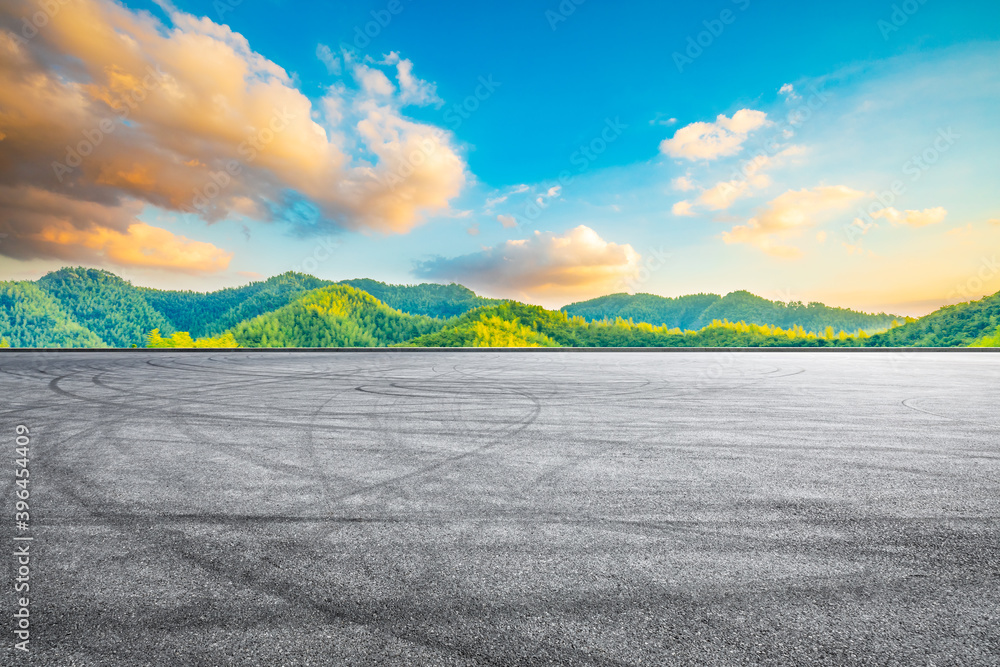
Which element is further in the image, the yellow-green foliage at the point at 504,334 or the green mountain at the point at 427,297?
the green mountain at the point at 427,297

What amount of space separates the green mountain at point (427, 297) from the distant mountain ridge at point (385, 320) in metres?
1.40

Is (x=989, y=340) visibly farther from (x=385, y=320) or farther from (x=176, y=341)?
(x=176, y=341)

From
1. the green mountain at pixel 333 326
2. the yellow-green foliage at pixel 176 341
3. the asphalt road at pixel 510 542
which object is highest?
the green mountain at pixel 333 326

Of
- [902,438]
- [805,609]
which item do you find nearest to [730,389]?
[902,438]

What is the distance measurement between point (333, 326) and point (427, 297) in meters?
52.7

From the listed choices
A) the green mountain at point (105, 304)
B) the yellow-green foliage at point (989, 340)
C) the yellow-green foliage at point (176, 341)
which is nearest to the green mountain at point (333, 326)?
the yellow-green foliage at point (176, 341)

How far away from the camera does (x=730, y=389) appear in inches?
439

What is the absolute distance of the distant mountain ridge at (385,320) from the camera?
73.5m

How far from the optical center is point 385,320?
390ft

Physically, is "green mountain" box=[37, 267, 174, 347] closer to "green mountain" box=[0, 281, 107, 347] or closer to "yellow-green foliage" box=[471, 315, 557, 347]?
"green mountain" box=[0, 281, 107, 347]

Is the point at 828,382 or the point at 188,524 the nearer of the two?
the point at 188,524

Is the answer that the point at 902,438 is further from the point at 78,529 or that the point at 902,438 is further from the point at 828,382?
the point at 78,529

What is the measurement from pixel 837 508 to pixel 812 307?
146330 millimetres

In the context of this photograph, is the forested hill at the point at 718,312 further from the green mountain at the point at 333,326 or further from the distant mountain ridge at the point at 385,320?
the green mountain at the point at 333,326
